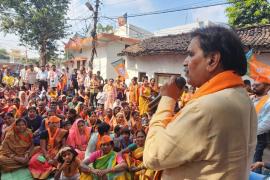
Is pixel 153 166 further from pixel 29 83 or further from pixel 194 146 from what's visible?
pixel 29 83

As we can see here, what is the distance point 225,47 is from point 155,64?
448 inches

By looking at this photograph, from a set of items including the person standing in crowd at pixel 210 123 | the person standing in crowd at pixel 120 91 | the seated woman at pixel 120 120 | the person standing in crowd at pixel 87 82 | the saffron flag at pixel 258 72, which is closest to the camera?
the person standing in crowd at pixel 210 123

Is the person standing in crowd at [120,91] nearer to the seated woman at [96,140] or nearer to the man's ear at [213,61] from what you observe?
the seated woman at [96,140]

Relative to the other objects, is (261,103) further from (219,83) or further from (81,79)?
(81,79)

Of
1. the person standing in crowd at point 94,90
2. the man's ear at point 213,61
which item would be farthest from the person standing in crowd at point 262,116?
the person standing in crowd at point 94,90

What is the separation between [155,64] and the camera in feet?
40.9

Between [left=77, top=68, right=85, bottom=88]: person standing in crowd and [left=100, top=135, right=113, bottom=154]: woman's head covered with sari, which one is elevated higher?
[left=77, top=68, right=85, bottom=88]: person standing in crowd

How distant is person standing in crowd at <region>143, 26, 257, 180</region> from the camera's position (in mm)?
1022

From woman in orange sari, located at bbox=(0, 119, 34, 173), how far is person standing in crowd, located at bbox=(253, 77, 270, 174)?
13.0 ft

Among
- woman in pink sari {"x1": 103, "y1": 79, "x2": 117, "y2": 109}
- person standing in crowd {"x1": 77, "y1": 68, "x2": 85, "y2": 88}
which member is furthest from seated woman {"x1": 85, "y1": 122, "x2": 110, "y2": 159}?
person standing in crowd {"x1": 77, "y1": 68, "x2": 85, "y2": 88}

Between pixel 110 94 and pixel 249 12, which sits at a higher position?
pixel 249 12

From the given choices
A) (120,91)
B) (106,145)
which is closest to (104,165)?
(106,145)

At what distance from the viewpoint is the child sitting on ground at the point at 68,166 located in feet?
14.8

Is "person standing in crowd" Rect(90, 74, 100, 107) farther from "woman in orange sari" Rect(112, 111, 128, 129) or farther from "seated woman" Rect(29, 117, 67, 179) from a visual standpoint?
"seated woman" Rect(29, 117, 67, 179)
